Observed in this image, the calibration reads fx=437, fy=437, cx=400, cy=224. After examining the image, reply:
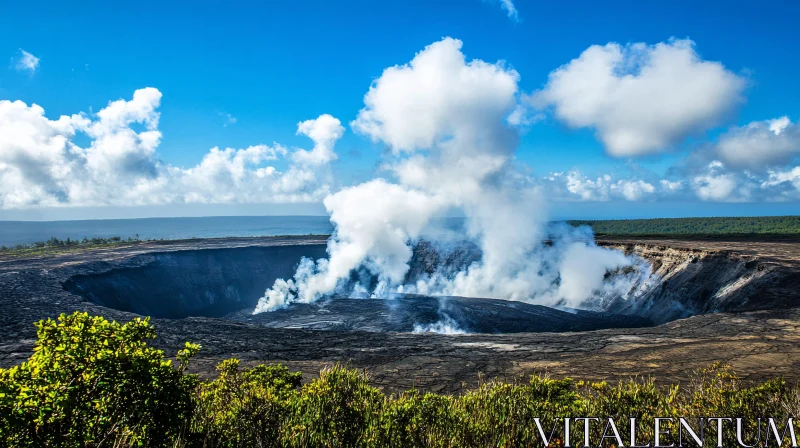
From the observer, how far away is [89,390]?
728 cm

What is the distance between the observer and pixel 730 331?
85.1ft

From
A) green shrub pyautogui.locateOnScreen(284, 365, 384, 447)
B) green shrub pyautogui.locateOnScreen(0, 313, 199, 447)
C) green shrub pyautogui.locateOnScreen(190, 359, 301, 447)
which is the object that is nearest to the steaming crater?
green shrub pyautogui.locateOnScreen(284, 365, 384, 447)

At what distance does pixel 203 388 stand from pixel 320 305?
39.3m

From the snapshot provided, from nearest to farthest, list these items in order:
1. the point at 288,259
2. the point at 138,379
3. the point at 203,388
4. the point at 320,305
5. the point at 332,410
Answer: the point at 138,379, the point at 332,410, the point at 203,388, the point at 320,305, the point at 288,259

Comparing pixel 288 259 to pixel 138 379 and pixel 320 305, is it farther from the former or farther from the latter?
pixel 138 379

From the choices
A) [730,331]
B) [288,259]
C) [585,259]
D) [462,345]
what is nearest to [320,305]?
[288,259]

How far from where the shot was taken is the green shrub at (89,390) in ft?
21.2

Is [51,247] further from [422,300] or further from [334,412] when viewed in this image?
[334,412]

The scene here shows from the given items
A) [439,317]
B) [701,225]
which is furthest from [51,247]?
[701,225]

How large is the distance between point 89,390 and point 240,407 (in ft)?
9.84

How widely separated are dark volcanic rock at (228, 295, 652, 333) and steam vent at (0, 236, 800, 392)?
19 cm

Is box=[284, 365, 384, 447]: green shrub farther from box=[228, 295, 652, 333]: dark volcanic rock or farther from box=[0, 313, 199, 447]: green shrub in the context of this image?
box=[228, 295, 652, 333]: dark volcanic rock

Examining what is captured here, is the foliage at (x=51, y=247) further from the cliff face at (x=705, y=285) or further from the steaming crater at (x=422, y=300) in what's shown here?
the cliff face at (x=705, y=285)

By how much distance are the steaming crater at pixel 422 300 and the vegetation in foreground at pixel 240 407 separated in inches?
1063
